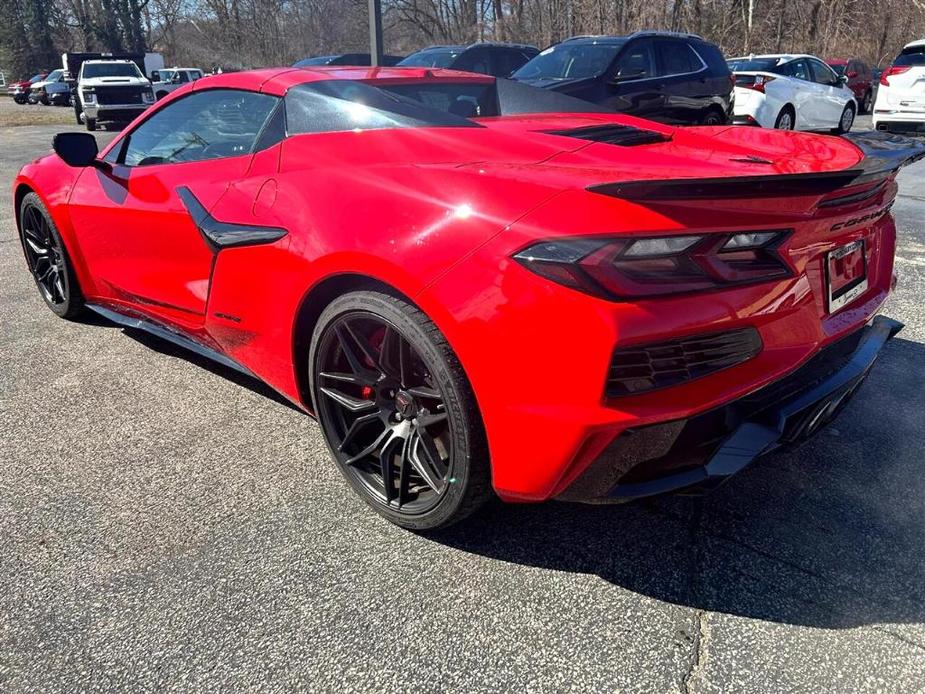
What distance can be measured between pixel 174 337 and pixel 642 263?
230cm

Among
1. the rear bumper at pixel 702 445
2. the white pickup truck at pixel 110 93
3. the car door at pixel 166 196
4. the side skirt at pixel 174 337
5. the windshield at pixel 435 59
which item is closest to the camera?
→ the rear bumper at pixel 702 445

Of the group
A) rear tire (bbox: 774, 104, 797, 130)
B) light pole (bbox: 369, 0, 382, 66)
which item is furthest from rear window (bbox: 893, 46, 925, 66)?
light pole (bbox: 369, 0, 382, 66)

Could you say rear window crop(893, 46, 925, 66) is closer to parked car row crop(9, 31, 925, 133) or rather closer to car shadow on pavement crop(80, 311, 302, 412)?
parked car row crop(9, 31, 925, 133)

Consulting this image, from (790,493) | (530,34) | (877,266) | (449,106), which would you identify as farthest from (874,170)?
(530,34)

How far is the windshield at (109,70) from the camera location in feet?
63.8

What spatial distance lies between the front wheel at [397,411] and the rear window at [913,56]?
1377cm

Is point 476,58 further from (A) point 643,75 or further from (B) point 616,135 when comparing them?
(B) point 616,135

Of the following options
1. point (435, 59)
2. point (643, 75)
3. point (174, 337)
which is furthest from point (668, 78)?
point (174, 337)

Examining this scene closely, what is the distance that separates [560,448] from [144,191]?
228cm

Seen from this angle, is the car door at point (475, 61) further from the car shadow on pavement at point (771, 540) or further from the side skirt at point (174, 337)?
the car shadow on pavement at point (771, 540)

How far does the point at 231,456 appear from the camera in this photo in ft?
9.07

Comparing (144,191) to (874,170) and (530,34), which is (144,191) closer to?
(874,170)

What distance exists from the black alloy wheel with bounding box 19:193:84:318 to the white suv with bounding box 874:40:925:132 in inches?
522

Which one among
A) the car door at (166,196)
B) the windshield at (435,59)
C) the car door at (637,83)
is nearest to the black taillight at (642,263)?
the car door at (166,196)
